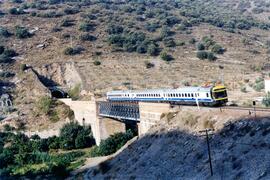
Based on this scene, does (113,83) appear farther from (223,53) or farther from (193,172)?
(193,172)

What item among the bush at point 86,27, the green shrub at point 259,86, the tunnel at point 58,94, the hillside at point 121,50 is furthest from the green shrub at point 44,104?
the bush at point 86,27

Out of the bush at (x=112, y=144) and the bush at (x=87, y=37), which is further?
the bush at (x=87, y=37)

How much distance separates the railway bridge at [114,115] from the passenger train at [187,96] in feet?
5.95

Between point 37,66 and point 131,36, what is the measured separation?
25.8 m

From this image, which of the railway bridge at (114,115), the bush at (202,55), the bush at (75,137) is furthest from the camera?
the bush at (202,55)

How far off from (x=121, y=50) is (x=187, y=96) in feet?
197

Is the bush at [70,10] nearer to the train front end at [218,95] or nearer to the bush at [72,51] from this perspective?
the bush at [72,51]

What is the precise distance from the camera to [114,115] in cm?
5997

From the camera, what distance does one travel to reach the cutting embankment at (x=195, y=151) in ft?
97.8

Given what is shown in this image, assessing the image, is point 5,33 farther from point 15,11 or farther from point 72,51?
point 15,11

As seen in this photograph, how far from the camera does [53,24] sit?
117312 mm

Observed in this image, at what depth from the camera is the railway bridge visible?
162 feet

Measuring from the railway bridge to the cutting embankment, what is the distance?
3055 mm

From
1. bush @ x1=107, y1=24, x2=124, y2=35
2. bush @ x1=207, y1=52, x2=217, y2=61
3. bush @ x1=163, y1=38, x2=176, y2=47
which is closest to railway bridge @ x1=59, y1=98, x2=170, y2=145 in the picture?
bush @ x1=207, y1=52, x2=217, y2=61
